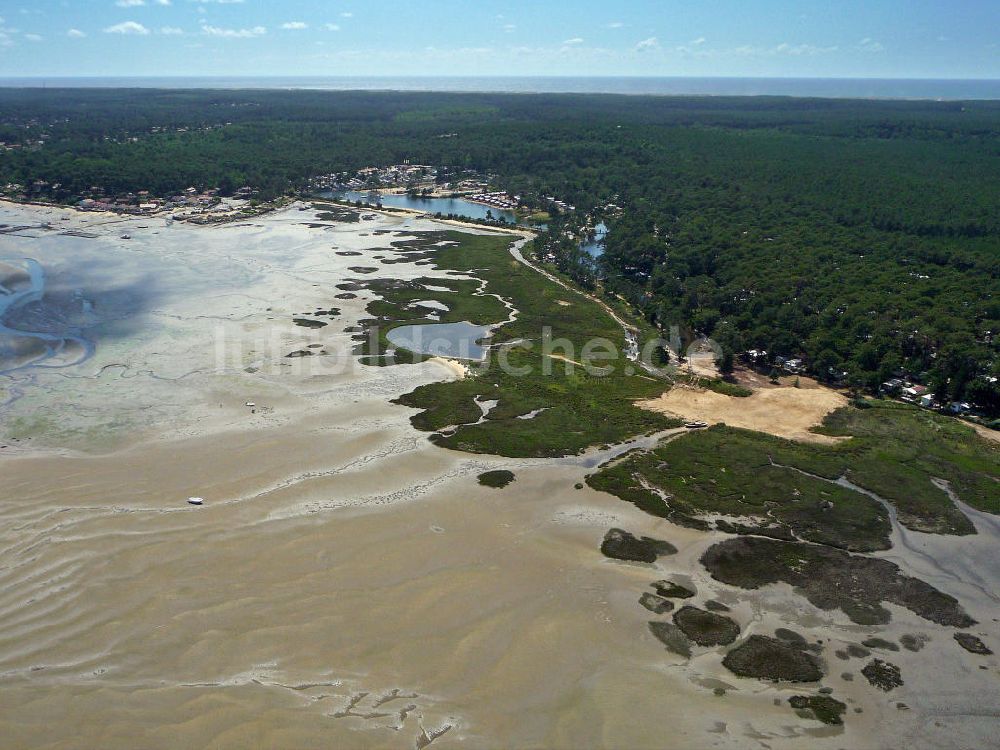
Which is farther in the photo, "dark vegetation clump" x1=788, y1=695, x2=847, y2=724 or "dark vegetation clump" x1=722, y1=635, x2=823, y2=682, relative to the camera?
"dark vegetation clump" x1=722, y1=635, x2=823, y2=682

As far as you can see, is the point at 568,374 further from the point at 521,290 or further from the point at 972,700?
the point at 972,700

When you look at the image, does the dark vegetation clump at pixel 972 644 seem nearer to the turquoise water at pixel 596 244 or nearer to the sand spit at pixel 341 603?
the sand spit at pixel 341 603

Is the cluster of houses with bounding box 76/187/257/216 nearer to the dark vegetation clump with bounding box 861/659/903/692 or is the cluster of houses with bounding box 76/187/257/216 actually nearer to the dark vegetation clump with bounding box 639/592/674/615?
the dark vegetation clump with bounding box 639/592/674/615

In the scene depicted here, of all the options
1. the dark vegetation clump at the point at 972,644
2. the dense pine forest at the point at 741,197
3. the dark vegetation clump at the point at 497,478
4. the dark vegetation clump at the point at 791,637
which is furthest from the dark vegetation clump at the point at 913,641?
the dense pine forest at the point at 741,197

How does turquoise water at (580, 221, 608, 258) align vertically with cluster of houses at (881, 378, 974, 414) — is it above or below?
above

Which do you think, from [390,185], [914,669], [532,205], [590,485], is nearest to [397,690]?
[590,485]

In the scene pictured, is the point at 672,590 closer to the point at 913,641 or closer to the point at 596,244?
the point at 913,641

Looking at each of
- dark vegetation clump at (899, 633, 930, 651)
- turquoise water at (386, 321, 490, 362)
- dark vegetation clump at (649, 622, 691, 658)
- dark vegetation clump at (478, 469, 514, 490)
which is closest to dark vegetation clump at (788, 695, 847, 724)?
dark vegetation clump at (649, 622, 691, 658)
